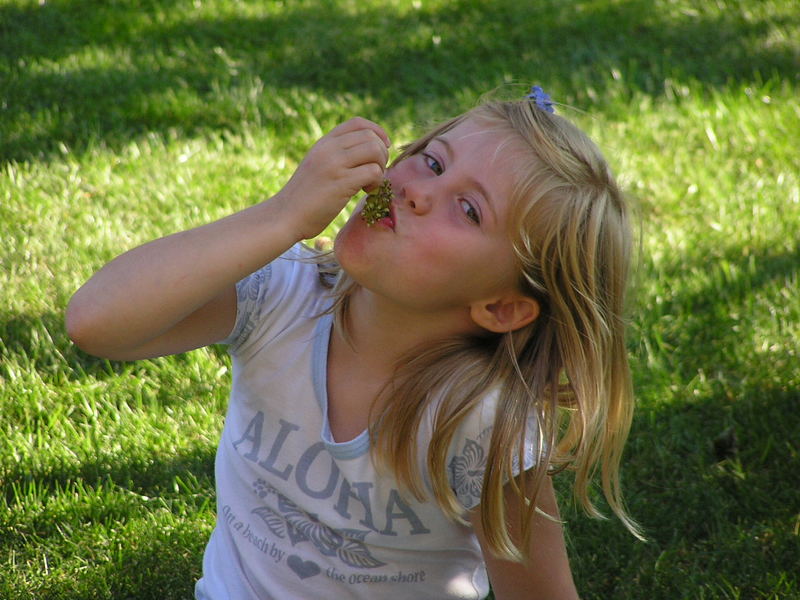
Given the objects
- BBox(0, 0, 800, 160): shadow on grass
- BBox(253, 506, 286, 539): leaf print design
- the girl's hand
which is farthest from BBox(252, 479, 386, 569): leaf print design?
BBox(0, 0, 800, 160): shadow on grass

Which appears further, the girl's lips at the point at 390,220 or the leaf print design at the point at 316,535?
the leaf print design at the point at 316,535

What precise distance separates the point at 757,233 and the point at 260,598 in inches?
104

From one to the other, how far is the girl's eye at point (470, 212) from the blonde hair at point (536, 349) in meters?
0.07

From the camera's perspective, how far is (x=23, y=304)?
3186 mm

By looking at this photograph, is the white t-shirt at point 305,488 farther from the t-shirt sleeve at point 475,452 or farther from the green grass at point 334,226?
the green grass at point 334,226

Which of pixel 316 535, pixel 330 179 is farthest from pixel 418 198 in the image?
pixel 316 535

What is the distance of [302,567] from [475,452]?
463 mm

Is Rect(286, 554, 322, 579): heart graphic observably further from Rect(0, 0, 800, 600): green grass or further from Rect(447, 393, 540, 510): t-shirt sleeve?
Rect(0, 0, 800, 600): green grass

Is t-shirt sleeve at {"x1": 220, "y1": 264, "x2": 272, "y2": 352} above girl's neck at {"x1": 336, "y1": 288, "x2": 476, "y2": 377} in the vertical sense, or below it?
above

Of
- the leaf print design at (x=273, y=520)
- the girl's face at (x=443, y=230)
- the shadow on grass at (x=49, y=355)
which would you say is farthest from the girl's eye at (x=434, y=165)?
the shadow on grass at (x=49, y=355)

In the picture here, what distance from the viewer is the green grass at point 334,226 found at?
262 cm

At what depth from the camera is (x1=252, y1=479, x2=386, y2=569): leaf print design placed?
2.11 metres

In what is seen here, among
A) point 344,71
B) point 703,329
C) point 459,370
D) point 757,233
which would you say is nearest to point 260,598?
point 459,370

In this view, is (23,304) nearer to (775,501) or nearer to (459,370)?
(459,370)
